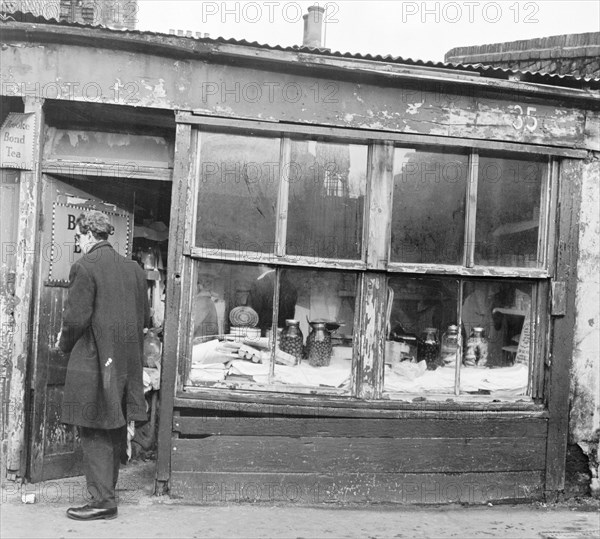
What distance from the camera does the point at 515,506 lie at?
5.38 metres

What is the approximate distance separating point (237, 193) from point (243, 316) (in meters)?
0.95

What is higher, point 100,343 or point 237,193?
point 237,193

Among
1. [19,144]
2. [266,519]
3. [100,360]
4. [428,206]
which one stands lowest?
[266,519]

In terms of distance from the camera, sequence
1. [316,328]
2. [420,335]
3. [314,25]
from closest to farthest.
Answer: [316,328], [420,335], [314,25]

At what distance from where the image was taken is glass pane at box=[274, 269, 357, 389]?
5.29 meters

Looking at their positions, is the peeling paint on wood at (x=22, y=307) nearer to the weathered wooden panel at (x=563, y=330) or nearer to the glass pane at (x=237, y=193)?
the glass pane at (x=237, y=193)

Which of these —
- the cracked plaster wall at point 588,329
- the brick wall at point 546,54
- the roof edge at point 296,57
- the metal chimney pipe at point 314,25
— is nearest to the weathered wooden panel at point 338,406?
the cracked plaster wall at point 588,329

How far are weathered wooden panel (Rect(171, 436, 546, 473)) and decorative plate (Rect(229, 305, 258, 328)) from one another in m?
0.86

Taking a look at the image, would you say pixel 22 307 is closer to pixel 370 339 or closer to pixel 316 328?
pixel 316 328

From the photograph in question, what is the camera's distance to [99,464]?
4.46 meters

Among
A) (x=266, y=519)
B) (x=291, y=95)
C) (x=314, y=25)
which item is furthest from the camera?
(x=314, y=25)

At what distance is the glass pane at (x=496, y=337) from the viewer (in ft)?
18.1

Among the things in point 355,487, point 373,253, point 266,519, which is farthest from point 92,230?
point 355,487

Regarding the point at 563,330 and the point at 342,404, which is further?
the point at 563,330
